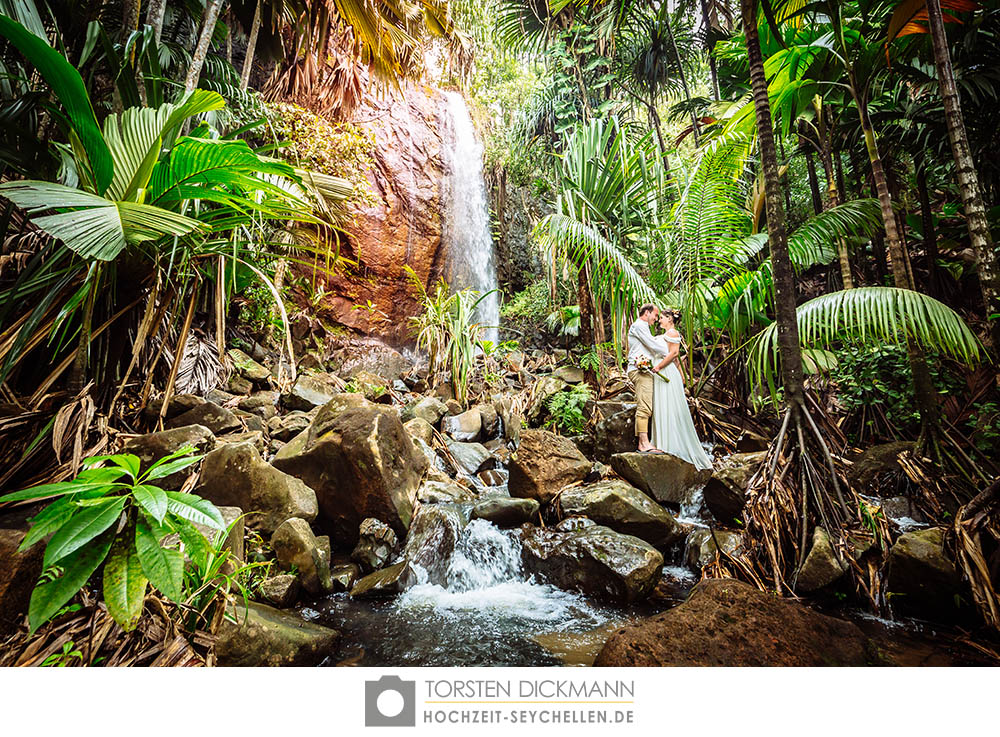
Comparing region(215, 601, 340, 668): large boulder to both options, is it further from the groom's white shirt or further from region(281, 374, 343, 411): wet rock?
the groom's white shirt

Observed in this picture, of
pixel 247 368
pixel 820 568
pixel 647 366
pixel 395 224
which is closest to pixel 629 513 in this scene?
pixel 820 568

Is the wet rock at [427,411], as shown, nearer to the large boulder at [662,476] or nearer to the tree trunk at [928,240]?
the large boulder at [662,476]

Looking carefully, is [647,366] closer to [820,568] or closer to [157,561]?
[820,568]

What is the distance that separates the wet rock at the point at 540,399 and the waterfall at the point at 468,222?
2.85 metres

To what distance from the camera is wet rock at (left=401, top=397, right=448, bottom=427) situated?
4848 millimetres

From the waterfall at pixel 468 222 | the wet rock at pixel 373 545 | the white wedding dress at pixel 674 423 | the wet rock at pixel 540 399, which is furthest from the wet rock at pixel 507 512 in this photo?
the waterfall at pixel 468 222

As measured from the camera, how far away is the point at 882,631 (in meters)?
1.89

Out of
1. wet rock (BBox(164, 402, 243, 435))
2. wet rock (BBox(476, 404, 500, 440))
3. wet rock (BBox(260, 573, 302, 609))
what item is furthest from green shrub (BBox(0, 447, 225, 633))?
wet rock (BBox(476, 404, 500, 440))

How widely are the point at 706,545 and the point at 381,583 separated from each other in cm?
→ 201

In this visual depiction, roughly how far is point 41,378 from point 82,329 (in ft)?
0.98

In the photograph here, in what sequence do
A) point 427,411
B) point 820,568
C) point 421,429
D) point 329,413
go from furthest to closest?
1. point 427,411
2. point 421,429
3. point 329,413
4. point 820,568

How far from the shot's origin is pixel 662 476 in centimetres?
350

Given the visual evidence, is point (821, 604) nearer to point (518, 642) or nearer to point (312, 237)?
point (518, 642)

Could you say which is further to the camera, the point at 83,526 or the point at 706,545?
the point at 706,545
